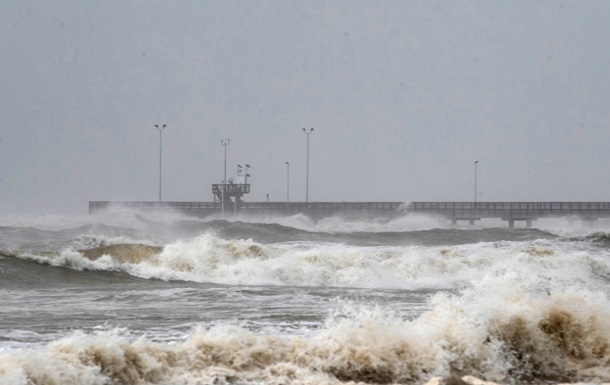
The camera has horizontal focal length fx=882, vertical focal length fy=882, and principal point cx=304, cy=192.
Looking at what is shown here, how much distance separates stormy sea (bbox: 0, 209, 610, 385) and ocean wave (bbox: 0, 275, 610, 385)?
0.02 metres

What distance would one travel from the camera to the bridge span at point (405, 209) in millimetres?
68938

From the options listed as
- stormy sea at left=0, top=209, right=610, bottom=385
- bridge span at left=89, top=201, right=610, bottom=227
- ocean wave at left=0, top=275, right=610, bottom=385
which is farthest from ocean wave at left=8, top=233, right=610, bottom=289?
bridge span at left=89, top=201, right=610, bottom=227

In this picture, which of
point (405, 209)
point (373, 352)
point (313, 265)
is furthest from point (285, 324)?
A: point (405, 209)

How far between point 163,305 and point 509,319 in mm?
6109

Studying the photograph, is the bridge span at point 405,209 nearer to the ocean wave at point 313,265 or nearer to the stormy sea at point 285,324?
the ocean wave at point 313,265

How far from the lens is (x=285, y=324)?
1070cm

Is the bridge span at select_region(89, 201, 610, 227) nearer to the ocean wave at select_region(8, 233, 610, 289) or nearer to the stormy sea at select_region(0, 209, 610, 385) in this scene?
the ocean wave at select_region(8, 233, 610, 289)

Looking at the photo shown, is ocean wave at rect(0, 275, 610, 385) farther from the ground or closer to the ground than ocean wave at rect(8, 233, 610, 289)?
farther from the ground

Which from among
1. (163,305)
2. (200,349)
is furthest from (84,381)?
(163,305)

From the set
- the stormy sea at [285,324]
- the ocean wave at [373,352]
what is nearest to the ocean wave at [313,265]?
the stormy sea at [285,324]

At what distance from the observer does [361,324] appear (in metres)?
8.28

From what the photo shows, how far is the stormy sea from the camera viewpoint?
24.2 ft

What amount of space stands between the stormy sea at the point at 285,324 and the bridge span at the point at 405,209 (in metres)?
47.3

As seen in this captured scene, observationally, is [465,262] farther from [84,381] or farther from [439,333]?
[84,381]
